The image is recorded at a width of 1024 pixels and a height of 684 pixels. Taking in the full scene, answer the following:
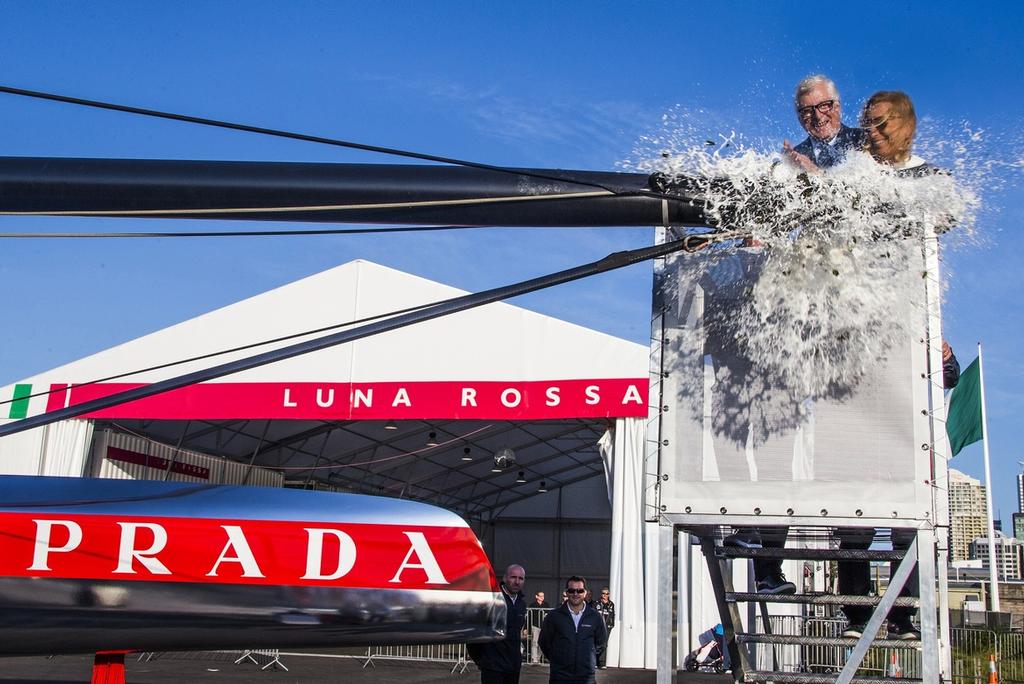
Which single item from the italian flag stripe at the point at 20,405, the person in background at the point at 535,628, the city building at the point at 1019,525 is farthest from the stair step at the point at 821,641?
the city building at the point at 1019,525

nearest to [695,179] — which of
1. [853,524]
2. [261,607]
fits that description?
[853,524]

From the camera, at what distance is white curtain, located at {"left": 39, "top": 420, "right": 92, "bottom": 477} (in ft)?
63.4

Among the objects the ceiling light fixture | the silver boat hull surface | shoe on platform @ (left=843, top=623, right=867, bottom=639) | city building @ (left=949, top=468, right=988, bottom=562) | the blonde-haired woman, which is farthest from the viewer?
city building @ (left=949, top=468, right=988, bottom=562)

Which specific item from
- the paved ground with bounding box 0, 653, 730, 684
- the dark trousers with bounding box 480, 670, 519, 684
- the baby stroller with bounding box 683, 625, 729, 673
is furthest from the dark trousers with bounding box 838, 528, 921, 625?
the baby stroller with bounding box 683, 625, 729, 673

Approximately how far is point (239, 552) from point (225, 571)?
0.07 m

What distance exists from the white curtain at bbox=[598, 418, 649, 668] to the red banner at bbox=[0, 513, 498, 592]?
13290mm

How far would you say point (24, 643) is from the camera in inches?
122

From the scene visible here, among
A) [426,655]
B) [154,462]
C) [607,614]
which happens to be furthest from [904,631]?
[154,462]

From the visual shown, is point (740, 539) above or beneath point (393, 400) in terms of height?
beneath

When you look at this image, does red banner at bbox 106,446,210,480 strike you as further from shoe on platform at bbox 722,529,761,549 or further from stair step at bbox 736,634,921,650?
stair step at bbox 736,634,921,650

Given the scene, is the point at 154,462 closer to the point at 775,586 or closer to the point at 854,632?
the point at 775,586

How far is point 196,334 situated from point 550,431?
8890mm

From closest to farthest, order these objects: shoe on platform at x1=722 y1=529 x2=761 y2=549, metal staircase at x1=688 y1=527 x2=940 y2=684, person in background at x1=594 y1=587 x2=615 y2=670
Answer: metal staircase at x1=688 y1=527 x2=940 y2=684
shoe on platform at x1=722 y1=529 x2=761 y2=549
person in background at x1=594 y1=587 x2=615 y2=670

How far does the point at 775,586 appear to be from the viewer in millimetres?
5695
